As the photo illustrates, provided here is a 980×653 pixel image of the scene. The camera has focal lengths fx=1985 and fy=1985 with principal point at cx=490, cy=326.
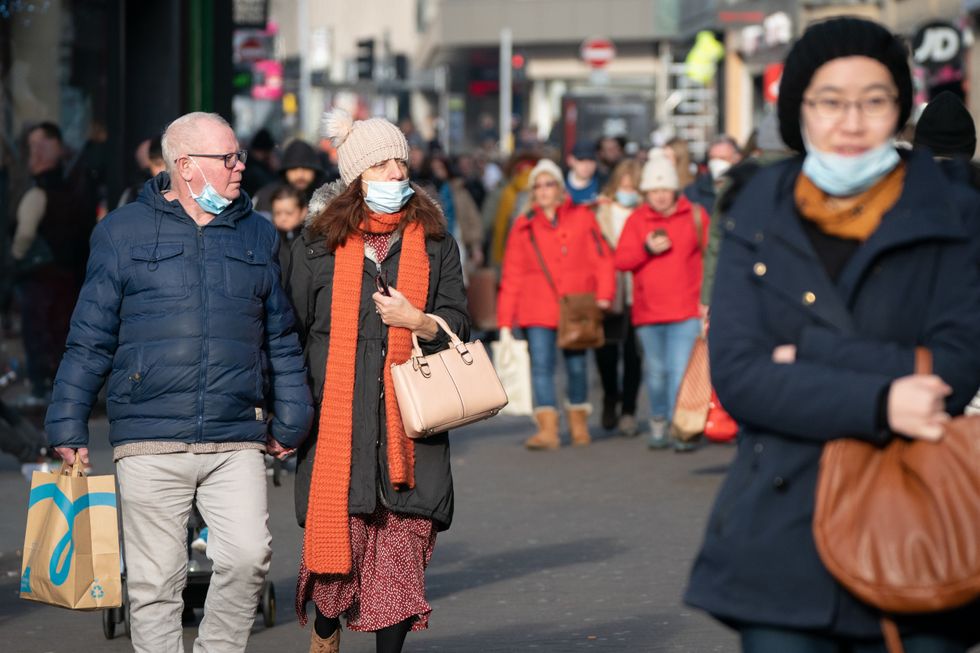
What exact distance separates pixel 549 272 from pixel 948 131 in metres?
5.47

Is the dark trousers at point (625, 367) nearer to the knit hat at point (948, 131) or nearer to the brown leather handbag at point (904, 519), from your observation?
the knit hat at point (948, 131)

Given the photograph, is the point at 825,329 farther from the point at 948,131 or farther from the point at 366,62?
the point at 366,62

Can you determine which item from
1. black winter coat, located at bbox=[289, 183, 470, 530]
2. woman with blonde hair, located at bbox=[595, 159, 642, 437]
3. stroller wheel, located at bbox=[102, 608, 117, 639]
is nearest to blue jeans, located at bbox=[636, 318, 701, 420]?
woman with blonde hair, located at bbox=[595, 159, 642, 437]

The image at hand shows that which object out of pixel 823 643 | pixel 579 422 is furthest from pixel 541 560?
pixel 823 643

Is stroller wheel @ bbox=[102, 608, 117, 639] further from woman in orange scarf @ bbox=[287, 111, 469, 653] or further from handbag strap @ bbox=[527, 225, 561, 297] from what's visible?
handbag strap @ bbox=[527, 225, 561, 297]

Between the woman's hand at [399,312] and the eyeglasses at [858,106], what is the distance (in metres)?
2.61

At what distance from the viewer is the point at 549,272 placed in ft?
43.7

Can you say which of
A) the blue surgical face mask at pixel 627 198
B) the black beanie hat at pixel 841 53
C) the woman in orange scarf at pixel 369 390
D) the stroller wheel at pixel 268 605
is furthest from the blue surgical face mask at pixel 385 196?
the blue surgical face mask at pixel 627 198

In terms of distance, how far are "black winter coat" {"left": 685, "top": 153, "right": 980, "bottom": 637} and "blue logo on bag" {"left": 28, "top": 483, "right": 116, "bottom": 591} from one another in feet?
8.96

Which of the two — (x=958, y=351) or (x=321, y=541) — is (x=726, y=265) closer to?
(x=958, y=351)

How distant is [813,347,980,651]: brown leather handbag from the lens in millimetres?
3482

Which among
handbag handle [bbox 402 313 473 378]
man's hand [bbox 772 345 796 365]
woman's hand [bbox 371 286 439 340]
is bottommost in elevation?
handbag handle [bbox 402 313 473 378]

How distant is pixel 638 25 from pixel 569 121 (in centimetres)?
3698

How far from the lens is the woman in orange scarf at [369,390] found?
6.28 metres
